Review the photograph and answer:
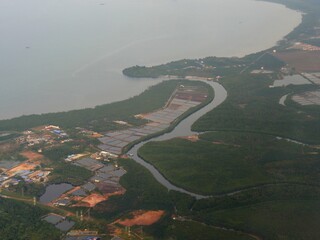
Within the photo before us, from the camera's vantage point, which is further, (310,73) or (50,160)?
(310,73)

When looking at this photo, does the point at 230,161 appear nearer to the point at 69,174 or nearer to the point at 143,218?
the point at 143,218

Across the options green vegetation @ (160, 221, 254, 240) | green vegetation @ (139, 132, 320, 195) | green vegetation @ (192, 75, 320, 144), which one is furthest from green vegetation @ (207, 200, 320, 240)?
green vegetation @ (192, 75, 320, 144)

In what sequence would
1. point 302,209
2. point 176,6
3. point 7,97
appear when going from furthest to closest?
1. point 176,6
2. point 7,97
3. point 302,209

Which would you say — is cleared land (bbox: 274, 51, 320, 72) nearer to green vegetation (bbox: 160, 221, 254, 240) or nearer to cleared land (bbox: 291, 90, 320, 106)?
cleared land (bbox: 291, 90, 320, 106)

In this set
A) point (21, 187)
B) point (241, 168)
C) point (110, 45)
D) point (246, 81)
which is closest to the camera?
point (21, 187)

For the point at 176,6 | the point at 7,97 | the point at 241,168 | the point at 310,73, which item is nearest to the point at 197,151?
the point at 241,168

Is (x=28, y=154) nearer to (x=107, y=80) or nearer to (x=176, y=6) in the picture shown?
(x=107, y=80)

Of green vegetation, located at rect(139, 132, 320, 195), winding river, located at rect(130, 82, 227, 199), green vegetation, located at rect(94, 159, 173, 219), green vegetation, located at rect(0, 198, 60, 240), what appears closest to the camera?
green vegetation, located at rect(0, 198, 60, 240)
